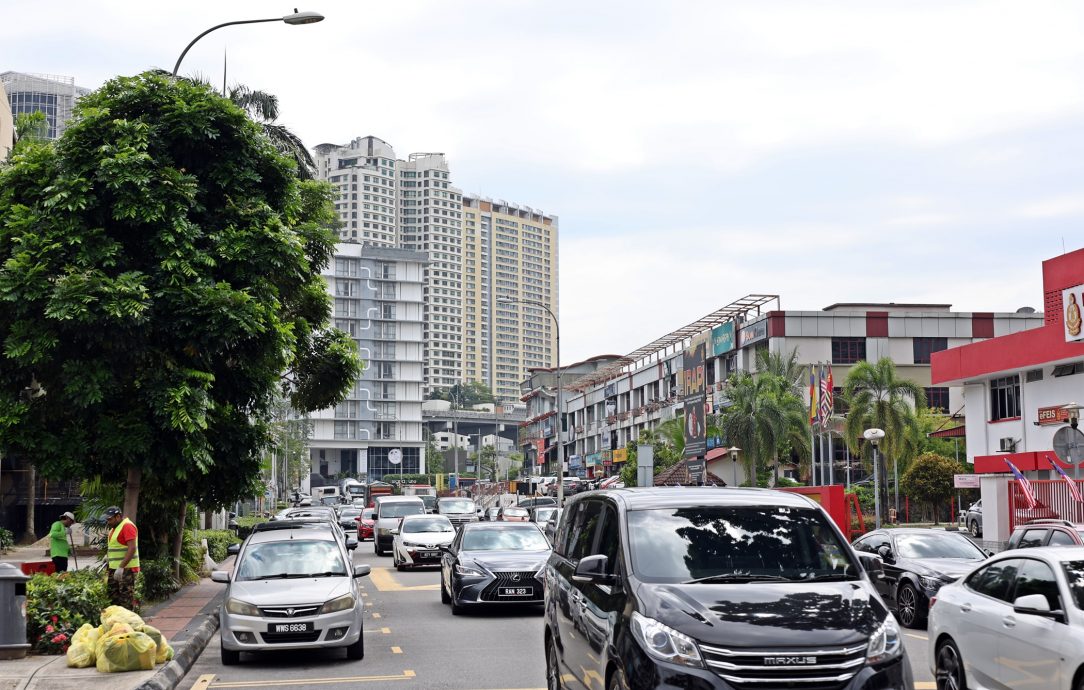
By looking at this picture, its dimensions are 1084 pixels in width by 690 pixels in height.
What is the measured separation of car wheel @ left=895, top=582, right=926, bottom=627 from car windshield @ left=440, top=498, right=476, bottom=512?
30515 millimetres

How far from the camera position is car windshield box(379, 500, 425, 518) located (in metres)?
45.8

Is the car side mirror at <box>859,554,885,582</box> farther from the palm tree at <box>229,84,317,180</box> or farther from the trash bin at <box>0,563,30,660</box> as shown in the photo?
the palm tree at <box>229,84,317,180</box>

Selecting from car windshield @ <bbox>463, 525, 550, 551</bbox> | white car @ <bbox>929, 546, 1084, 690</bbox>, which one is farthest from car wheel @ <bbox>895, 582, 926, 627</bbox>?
white car @ <bbox>929, 546, 1084, 690</bbox>

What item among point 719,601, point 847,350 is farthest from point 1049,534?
point 847,350

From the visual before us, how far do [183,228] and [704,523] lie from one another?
12.9m

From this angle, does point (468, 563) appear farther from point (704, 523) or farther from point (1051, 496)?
point (1051, 496)

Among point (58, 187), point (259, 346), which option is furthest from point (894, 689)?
point (58, 187)

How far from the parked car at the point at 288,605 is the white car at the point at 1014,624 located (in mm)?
6895

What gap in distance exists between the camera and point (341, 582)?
15078mm

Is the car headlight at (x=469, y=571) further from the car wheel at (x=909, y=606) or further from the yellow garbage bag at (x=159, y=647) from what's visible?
the car wheel at (x=909, y=606)

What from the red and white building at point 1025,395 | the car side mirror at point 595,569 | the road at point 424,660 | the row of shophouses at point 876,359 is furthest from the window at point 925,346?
the car side mirror at point 595,569

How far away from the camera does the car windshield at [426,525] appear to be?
33.1 m

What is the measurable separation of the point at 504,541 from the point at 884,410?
37.6m

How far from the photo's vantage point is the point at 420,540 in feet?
105
